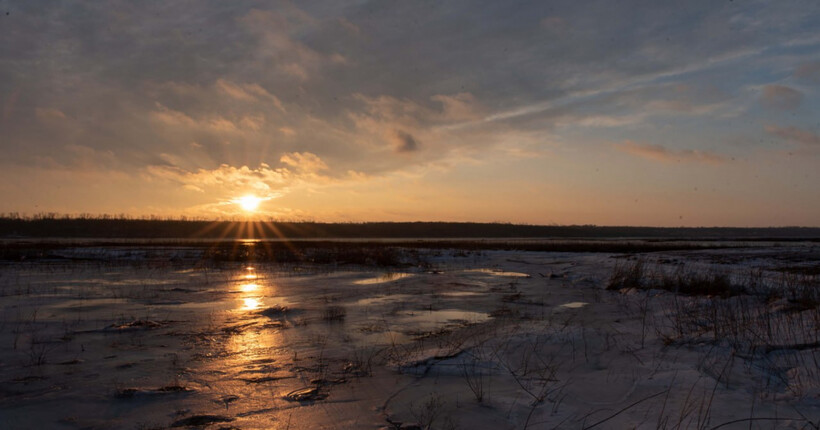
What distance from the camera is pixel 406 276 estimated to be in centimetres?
2005

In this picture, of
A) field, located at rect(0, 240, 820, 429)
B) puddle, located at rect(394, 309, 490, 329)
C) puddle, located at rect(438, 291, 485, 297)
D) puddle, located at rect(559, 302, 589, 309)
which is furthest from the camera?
puddle, located at rect(438, 291, 485, 297)

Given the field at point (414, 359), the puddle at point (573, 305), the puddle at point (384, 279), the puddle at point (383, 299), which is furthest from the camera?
the puddle at point (384, 279)

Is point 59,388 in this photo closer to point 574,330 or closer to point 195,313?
point 195,313

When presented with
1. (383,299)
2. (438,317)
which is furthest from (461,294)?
(438,317)

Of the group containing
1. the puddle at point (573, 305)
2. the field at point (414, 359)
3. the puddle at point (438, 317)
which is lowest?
the puddle at point (573, 305)

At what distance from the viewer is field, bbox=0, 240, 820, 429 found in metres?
4.42

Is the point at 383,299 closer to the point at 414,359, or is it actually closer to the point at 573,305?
the point at 573,305

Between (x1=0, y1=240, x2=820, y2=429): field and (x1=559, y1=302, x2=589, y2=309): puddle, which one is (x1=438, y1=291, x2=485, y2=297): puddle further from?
(x1=559, y1=302, x2=589, y2=309): puddle

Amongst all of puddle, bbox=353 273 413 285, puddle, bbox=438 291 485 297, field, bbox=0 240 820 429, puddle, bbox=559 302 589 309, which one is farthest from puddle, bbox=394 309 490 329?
puddle, bbox=353 273 413 285

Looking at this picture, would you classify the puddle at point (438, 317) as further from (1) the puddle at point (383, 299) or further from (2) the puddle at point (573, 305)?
(2) the puddle at point (573, 305)

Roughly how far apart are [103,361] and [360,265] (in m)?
19.4

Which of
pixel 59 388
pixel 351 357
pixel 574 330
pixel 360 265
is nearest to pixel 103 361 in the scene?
pixel 59 388

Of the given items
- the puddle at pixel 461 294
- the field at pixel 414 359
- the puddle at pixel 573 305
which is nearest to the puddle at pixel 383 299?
the field at pixel 414 359

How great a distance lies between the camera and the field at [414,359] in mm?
4418
